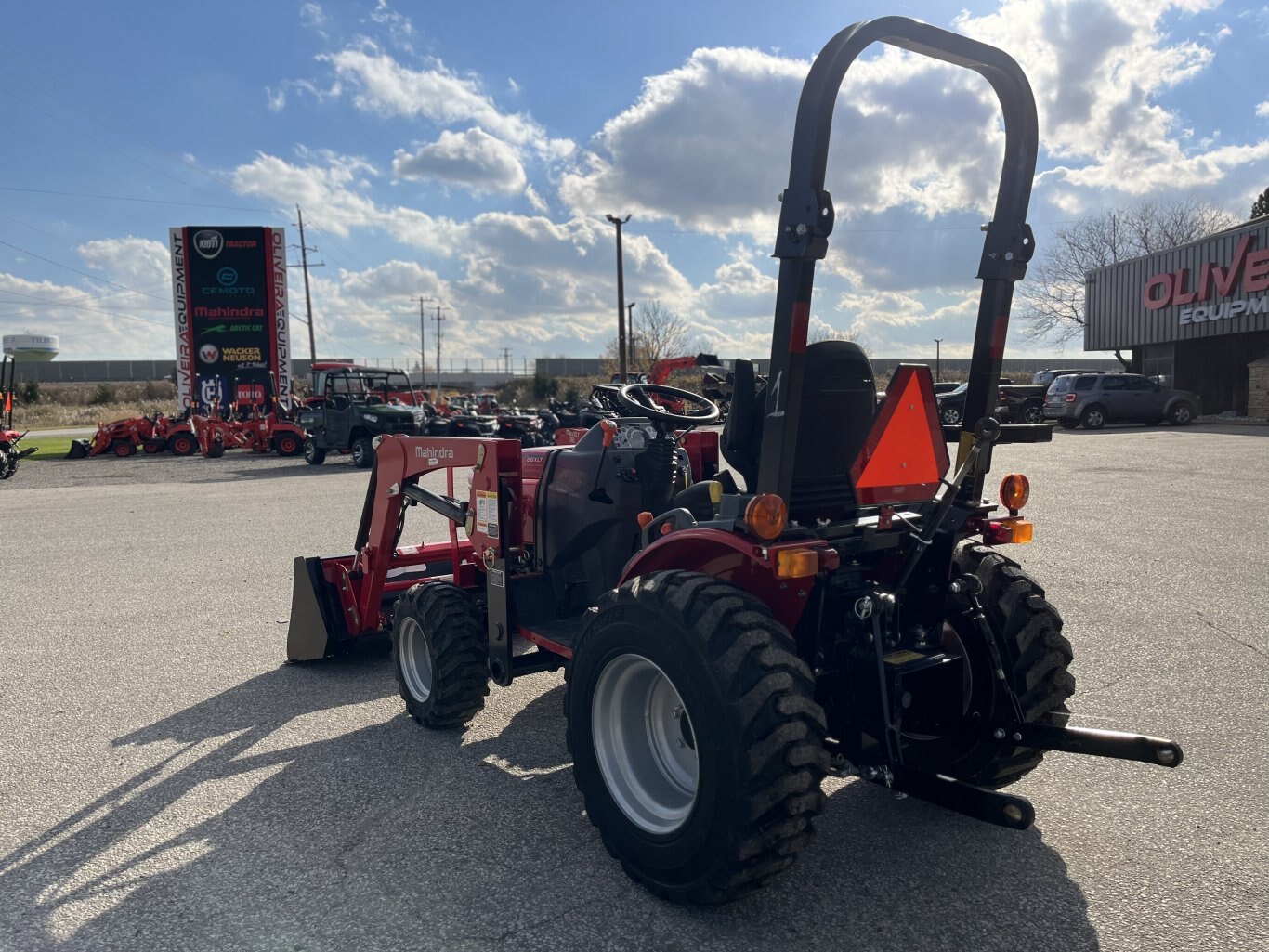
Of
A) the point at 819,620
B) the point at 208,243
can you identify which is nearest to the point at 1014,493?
the point at 819,620

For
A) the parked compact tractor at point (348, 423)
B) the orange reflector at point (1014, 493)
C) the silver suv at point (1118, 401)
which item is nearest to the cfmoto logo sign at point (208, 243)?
the parked compact tractor at point (348, 423)

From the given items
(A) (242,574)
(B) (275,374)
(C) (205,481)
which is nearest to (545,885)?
(A) (242,574)

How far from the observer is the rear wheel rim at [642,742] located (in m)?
3.16

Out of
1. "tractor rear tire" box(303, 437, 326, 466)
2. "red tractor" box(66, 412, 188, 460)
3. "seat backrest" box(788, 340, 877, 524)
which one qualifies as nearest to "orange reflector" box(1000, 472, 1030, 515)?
"seat backrest" box(788, 340, 877, 524)

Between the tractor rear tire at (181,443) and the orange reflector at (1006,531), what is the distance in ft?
87.0

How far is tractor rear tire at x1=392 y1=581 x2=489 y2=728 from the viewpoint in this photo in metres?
4.38

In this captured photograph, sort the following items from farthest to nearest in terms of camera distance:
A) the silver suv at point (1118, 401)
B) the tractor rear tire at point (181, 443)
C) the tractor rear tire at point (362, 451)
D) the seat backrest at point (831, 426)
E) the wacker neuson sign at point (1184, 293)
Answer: the wacker neuson sign at point (1184, 293), the silver suv at point (1118, 401), the tractor rear tire at point (181, 443), the tractor rear tire at point (362, 451), the seat backrest at point (831, 426)

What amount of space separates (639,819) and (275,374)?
118 feet

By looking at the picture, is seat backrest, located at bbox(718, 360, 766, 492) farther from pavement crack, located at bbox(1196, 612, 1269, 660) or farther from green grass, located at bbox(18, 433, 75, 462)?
green grass, located at bbox(18, 433, 75, 462)

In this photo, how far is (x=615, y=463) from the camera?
4434mm

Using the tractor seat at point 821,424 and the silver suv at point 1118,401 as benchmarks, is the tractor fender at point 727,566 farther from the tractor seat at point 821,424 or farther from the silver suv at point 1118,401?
the silver suv at point 1118,401

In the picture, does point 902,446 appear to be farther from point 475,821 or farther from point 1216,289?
point 1216,289

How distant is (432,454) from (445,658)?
1.14 m

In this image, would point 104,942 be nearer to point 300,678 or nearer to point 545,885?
point 545,885
